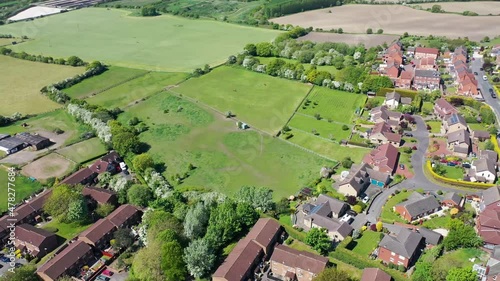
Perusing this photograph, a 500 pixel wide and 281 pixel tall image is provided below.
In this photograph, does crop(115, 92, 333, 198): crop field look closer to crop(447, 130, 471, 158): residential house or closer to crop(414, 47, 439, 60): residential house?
crop(447, 130, 471, 158): residential house

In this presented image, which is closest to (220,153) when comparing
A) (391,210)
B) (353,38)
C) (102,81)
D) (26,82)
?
(391,210)

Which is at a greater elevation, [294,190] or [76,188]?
[76,188]

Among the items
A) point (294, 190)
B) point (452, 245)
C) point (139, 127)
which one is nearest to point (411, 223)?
point (452, 245)

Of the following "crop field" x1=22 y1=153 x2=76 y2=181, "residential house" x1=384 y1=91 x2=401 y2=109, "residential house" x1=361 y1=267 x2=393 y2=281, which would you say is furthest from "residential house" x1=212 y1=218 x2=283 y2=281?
"residential house" x1=384 y1=91 x2=401 y2=109

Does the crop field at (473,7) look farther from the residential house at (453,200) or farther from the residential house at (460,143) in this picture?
the residential house at (453,200)

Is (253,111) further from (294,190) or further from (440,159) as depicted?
(440,159)

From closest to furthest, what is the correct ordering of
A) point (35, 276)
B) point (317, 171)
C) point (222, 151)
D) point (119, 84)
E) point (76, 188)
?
point (35, 276) → point (76, 188) → point (317, 171) → point (222, 151) → point (119, 84)
